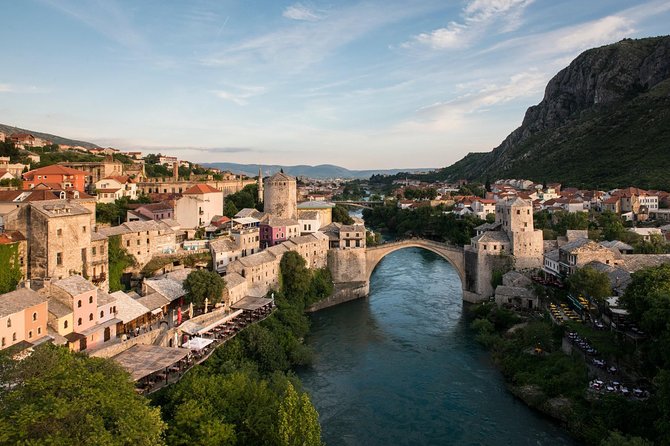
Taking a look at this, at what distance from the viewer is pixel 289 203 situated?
131ft

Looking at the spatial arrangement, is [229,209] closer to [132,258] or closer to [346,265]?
[346,265]

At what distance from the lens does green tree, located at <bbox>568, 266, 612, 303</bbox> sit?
21328mm

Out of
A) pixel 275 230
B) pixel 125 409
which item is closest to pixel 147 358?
pixel 125 409

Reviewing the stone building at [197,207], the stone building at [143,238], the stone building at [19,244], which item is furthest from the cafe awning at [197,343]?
the stone building at [197,207]

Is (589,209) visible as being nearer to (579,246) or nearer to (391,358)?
(579,246)

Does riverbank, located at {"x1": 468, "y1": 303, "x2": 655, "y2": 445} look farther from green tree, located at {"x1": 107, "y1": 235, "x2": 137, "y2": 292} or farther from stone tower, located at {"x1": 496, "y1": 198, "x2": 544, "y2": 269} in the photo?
green tree, located at {"x1": 107, "y1": 235, "x2": 137, "y2": 292}

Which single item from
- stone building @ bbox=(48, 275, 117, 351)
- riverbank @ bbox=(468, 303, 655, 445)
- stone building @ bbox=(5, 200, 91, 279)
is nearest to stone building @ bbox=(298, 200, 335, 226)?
riverbank @ bbox=(468, 303, 655, 445)

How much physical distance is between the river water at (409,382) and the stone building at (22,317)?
9.69 m

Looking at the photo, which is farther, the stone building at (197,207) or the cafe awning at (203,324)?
the stone building at (197,207)

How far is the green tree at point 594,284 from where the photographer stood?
21.3 meters

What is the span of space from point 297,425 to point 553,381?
12.0 m

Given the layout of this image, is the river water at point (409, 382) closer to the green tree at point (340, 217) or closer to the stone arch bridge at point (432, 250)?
the stone arch bridge at point (432, 250)

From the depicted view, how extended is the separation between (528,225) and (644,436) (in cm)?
1807

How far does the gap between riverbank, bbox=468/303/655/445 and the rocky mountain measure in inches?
1396
